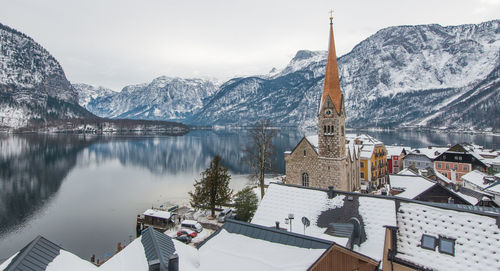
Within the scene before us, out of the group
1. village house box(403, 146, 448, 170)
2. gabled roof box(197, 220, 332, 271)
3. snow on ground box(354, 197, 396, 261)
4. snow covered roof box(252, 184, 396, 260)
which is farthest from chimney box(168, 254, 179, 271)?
village house box(403, 146, 448, 170)

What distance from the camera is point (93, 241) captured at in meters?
33.1

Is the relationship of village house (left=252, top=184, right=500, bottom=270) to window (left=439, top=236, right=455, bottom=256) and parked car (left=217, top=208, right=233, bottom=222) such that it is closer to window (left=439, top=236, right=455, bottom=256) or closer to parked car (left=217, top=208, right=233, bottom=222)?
window (left=439, top=236, right=455, bottom=256)

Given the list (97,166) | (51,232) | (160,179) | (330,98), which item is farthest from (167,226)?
(97,166)

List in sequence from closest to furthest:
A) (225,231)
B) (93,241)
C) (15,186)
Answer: (225,231)
(93,241)
(15,186)

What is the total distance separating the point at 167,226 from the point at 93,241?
9164 millimetres

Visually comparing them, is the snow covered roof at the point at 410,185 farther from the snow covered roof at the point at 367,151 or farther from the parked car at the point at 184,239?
the parked car at the point at 184,239

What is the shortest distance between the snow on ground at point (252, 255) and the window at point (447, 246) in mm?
8532

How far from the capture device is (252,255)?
8.32 m

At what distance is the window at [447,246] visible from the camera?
1266 cm

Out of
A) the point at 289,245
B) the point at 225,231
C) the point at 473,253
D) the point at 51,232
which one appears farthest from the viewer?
the point at 51,232

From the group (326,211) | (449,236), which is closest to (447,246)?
(449,236)

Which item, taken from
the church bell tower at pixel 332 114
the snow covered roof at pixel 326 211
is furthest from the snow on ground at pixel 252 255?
the church bell tower at pixel 332 114

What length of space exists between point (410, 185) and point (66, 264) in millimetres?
33280

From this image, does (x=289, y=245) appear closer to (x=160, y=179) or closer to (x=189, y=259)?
(x=189, y=259)
